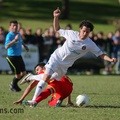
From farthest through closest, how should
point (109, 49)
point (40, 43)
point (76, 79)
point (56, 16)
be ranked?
point (109, 49), point (40, 43), point (76, 79), point (56, 16)

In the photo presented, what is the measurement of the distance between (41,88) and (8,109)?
82cm

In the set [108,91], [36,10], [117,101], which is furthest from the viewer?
[36,10]

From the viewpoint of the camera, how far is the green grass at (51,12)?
44.4 metres

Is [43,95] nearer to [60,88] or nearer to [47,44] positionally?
[60,88]

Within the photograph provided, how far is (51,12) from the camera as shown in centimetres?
4844

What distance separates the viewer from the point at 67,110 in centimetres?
1035

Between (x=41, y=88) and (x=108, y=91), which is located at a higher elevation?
(x=41, y=88)

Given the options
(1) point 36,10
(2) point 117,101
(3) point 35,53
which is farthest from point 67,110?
(1) point 36,10

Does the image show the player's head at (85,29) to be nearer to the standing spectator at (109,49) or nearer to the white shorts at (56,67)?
the white shorts at (56,67)

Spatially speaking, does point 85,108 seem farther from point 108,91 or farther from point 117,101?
point 108,91
